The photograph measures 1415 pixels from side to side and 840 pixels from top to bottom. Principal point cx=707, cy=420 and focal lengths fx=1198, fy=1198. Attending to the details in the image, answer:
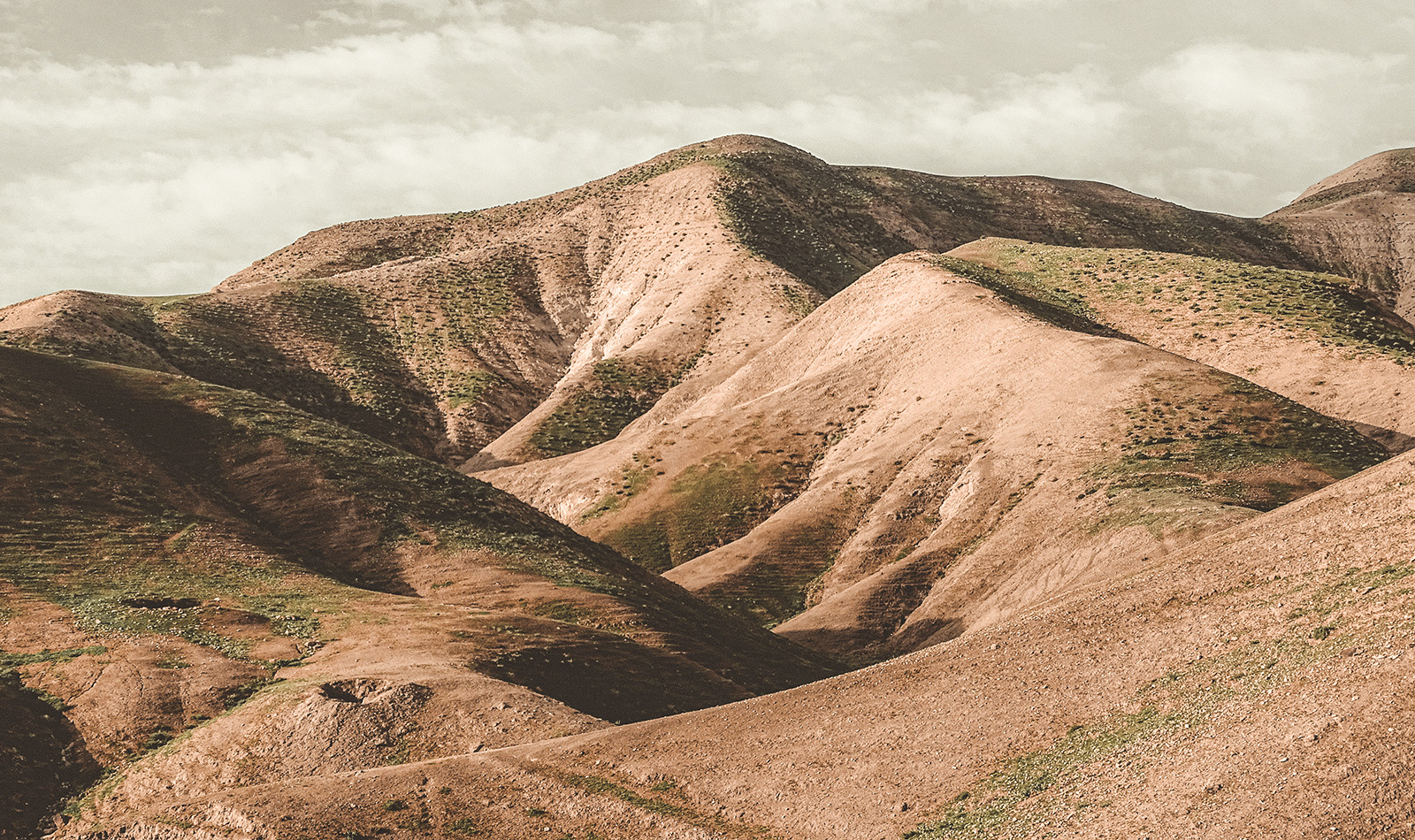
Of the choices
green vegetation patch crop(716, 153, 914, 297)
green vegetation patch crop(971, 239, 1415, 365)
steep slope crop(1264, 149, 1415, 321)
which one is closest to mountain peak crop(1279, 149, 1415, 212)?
steep slope crop(1264, 149, 1415, 321)

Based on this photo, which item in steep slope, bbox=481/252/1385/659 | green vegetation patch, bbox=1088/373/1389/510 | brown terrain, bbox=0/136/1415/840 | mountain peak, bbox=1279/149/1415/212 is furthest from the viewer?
mountain peak, bbox=1279/149/1415/212

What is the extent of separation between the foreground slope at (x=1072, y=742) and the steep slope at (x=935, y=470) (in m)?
14.1

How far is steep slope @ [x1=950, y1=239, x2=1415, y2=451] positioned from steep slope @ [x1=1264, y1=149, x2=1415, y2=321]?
70295 mm

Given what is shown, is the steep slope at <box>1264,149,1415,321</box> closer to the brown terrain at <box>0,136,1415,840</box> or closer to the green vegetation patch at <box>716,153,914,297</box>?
the green vegetation patch at <box>716,153,914,297</box>

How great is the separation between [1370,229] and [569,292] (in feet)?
367

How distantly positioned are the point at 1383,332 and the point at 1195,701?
209ft

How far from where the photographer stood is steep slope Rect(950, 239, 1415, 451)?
68.0 meters

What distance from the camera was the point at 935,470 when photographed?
65750mm

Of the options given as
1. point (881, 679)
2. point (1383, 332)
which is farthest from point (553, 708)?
point (1383, 332)

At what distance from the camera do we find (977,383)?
71.7 metres

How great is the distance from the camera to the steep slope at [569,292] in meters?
102

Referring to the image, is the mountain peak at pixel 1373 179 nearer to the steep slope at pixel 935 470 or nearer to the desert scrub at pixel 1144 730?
the steep slope at pixel 935 470

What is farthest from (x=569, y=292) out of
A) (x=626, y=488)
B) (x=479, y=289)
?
(x=626, y=488)

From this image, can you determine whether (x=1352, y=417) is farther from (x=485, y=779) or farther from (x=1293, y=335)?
(x=485, y=779)
